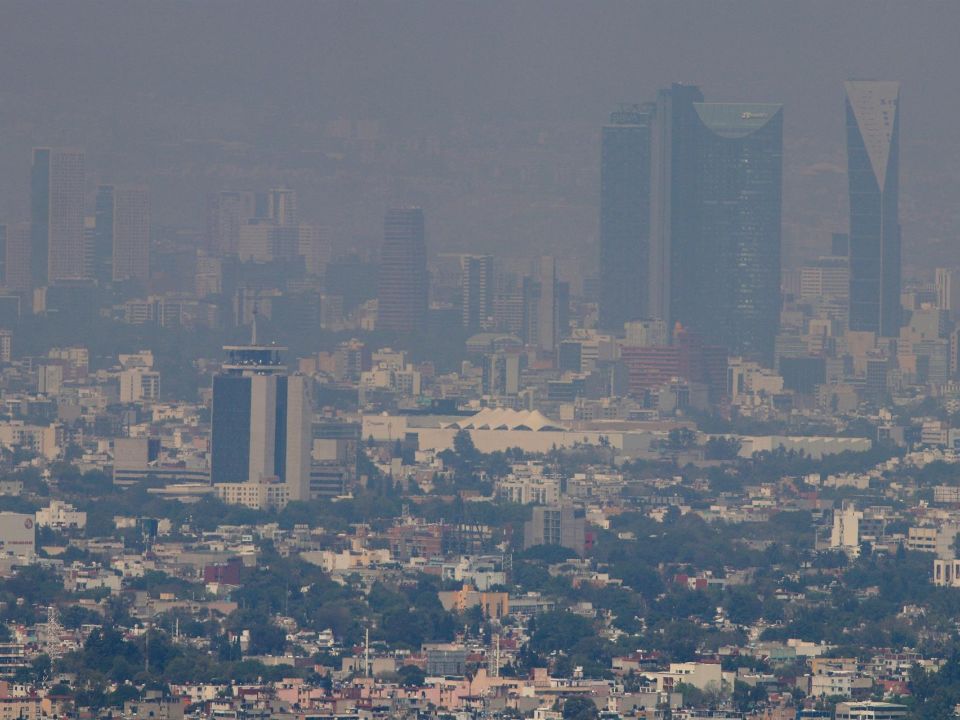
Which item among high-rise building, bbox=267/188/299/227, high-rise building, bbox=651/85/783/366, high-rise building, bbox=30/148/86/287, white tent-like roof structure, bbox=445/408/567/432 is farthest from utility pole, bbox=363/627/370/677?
high-rise building, bbox=651/85/783/366

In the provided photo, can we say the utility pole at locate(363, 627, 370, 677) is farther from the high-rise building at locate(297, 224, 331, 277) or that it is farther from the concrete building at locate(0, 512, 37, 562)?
the high-rise building at locate(297, 224, 331, 277)

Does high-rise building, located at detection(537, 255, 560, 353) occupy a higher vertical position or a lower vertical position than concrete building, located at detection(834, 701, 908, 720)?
higher

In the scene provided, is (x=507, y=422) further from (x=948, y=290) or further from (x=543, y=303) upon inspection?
(x=948, y=290)

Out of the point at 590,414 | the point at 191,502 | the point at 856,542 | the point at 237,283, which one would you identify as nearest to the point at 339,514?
the point at 191,502

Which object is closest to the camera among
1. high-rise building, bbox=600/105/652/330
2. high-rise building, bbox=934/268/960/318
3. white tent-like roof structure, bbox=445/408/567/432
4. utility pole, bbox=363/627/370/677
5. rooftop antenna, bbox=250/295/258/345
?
utility pole, bbox=363/627/370/677

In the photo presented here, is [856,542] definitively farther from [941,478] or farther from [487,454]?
[487,454]

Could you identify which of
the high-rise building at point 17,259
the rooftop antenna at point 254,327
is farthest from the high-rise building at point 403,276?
the high-rise building at point 17,259
